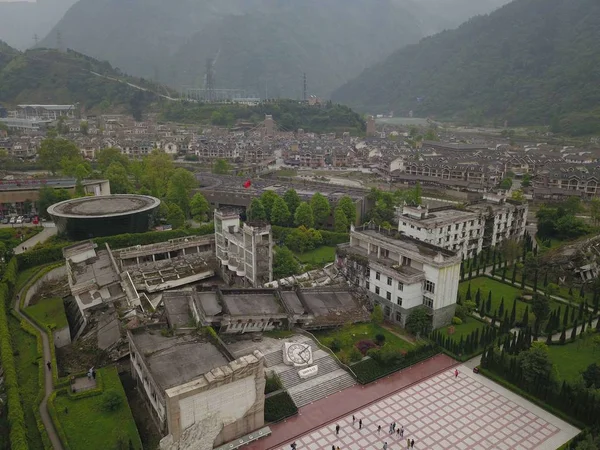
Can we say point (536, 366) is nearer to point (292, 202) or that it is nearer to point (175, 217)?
point (292, 202)

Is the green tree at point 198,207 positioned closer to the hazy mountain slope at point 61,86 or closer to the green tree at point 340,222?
the green tree at point 340,222

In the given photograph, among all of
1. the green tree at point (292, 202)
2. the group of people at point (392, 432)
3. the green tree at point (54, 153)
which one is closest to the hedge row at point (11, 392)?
the group of people at point (392, 432)

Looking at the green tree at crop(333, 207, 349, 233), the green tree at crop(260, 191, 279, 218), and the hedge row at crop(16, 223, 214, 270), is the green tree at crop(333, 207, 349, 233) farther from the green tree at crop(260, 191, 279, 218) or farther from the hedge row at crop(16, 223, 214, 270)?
the hedge row at crop(16, 223, 214, 270)

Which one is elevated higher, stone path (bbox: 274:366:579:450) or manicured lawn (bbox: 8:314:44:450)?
manicured lawn (bbox: 8:314:44:450)

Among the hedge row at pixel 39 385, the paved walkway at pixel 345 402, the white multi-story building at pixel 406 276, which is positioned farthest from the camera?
the white multi-story building at pixel 406 276

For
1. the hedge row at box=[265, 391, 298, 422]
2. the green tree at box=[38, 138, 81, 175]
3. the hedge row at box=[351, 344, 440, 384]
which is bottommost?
the hedge row at box=[265, 391, 298, 422]

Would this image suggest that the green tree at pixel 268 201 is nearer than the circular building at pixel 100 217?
No

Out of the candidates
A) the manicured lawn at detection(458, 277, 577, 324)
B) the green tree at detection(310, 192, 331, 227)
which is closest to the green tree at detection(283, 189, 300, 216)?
the green tree at detection(310, 192, 331, 227)
